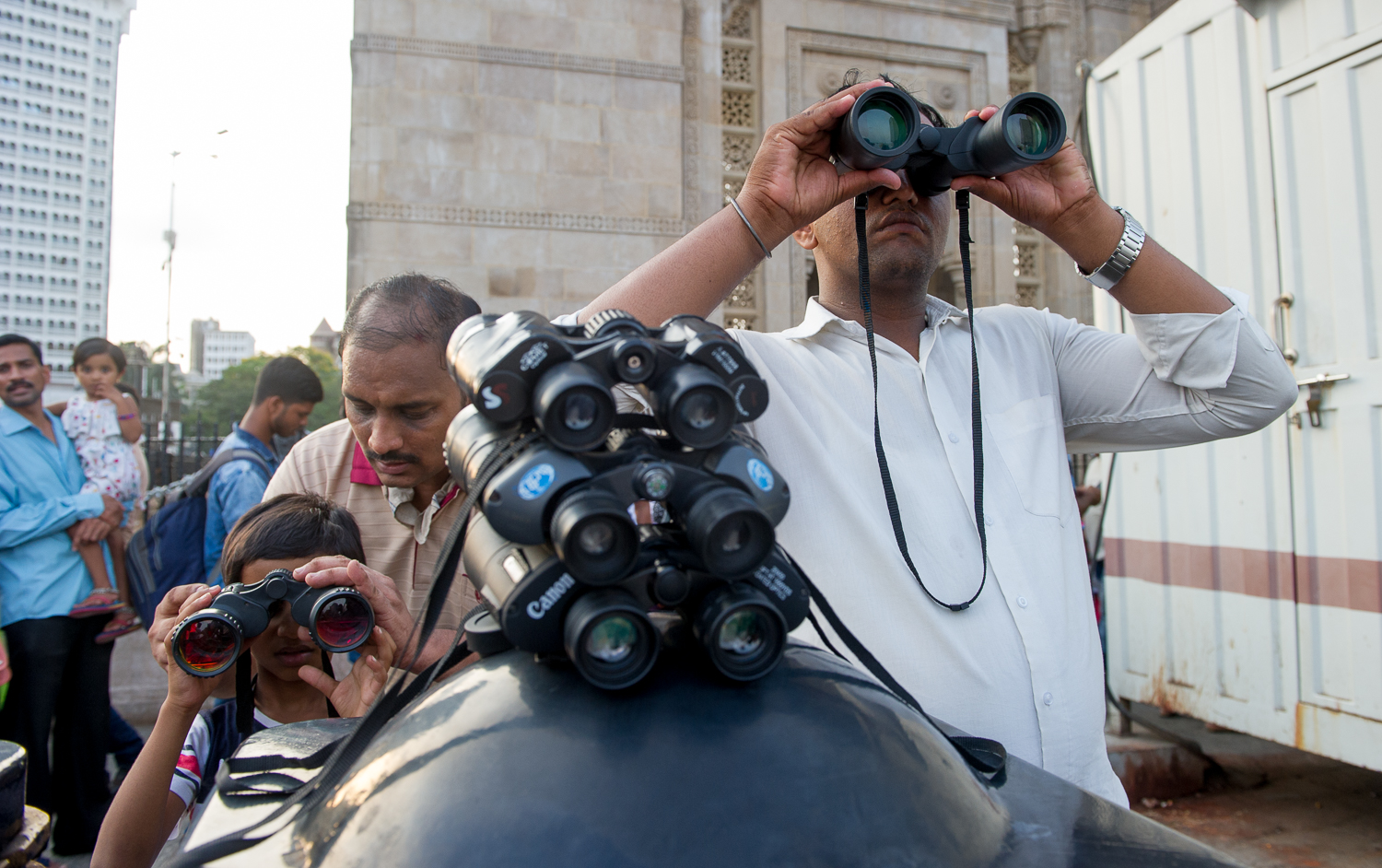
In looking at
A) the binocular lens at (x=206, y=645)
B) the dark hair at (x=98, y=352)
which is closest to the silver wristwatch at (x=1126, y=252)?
the binocular lens at (x=206, y=645)

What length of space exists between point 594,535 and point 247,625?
0.97 metres

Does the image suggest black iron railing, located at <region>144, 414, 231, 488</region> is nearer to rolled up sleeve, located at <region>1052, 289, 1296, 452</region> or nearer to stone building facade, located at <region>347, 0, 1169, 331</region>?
stone building facade, located at <region>347, 0, 1169, 331</region>

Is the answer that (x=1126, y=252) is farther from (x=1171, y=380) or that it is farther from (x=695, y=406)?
(x=695, y=406)

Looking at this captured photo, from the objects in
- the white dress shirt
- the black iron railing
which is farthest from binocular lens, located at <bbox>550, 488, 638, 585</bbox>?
the black iron railing

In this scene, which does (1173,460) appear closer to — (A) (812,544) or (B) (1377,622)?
(B) (1377,622)

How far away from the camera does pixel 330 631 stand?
1.33 metres

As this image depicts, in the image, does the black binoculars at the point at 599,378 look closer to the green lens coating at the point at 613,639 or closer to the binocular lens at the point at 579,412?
the binocular lens at the point at 579,412

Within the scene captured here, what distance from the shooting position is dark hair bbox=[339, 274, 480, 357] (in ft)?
5.55

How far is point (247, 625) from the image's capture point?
1353 millimetres

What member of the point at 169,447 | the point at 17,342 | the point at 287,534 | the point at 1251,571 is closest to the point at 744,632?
the point at 287,534

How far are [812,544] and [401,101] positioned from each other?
24.2 ft

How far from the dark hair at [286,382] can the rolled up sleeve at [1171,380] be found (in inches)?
130

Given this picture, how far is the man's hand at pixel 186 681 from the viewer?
1.33m

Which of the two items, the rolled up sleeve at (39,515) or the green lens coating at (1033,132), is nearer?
the green lens coating at (1033,132)
